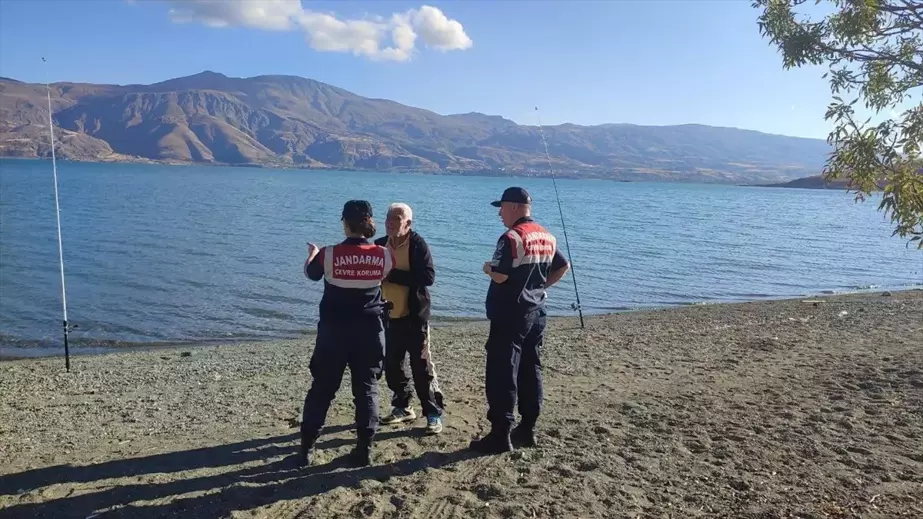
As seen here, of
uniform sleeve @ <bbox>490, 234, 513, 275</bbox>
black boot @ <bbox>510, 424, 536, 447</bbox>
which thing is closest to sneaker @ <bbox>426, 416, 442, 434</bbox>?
black boot @ <bbox>510, 424, 536, 447</bbox>

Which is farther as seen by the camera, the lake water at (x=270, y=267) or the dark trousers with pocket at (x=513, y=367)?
the lake water at (x=270, y=267)

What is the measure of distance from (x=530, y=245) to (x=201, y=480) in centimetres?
333

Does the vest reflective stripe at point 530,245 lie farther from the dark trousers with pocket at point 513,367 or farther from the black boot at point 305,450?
the black boot at point 305,450

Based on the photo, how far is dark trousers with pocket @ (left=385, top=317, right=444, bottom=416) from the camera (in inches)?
253

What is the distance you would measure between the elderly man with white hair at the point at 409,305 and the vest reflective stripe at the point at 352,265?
73 centimetres

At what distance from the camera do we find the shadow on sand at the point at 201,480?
16.1 feet

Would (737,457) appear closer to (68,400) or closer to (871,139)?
(871,139)

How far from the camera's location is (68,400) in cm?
849

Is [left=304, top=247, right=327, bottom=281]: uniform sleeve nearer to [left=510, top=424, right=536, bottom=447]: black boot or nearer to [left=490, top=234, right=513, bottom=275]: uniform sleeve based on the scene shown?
[left=490, top=234, right=513, bottom=275]: uniform sleeve

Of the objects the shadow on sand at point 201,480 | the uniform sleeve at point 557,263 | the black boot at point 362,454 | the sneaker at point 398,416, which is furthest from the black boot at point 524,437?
the uniform sleeve at point 557,263

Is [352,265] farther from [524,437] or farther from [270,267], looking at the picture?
[270,267]

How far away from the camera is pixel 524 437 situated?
6.26m

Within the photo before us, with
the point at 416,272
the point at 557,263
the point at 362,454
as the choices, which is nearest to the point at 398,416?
the point at 362,454

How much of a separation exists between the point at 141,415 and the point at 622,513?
557 centimetres
